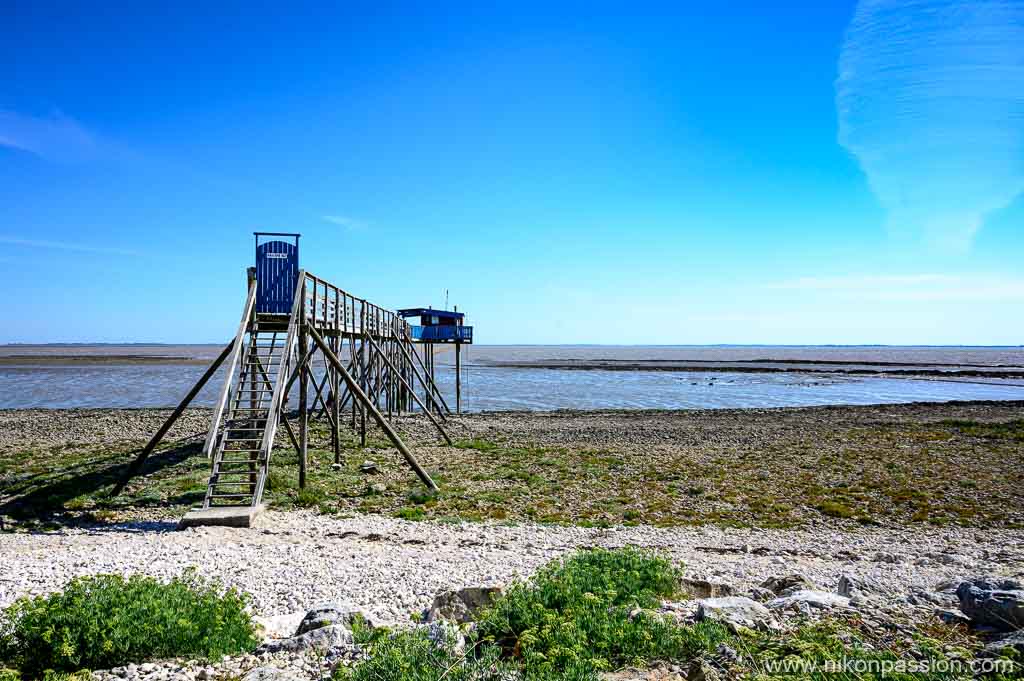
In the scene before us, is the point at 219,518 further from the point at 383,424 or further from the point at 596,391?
the point at 596,391

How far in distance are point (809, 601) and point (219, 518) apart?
9.50 m

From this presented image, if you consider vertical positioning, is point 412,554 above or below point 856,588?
below

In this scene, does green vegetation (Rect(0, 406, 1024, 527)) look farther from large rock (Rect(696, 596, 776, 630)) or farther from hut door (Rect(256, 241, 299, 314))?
large rock (Rect(696, 596, 776, 630))

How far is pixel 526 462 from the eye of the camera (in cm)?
1825

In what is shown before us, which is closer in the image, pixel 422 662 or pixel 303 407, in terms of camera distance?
pixel 422 662

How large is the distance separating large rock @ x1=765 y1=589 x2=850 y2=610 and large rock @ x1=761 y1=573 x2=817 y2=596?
60 cm

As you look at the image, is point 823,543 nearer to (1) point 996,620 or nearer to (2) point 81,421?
(1) point 996,620

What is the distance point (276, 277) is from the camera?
1530 cm

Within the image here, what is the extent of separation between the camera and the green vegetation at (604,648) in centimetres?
471

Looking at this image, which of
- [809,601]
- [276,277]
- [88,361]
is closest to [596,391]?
[276,277]

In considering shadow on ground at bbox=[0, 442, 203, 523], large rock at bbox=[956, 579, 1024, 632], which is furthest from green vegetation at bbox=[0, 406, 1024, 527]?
large rock at bbox=[956, 579, 1024, 632]

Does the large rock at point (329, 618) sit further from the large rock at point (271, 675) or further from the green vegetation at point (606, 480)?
the green vegetation at point (606, 480)

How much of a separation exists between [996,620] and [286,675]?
6491 millimetres

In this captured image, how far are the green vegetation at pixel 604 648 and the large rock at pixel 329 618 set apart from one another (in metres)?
0.65
